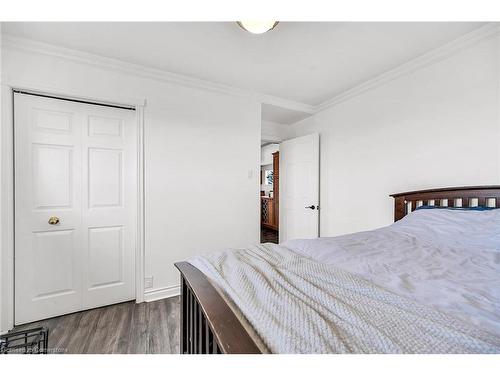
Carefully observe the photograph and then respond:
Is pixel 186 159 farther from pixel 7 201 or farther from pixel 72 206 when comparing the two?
pixel 7 201

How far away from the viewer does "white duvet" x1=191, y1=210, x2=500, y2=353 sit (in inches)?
21.9

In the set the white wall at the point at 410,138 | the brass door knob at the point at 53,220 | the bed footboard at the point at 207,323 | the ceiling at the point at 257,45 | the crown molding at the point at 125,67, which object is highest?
the ceiling at the point at 257,45

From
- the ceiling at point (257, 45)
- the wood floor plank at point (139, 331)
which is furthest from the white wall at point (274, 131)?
the wood floor plank at point (139, 331)

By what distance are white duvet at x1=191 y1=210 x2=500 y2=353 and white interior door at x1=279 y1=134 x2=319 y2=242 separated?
1.78 meters

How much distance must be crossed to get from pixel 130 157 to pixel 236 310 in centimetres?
206

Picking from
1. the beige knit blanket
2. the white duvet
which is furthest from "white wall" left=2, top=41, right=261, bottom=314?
the beige knit blanket

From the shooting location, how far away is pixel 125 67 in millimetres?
2191

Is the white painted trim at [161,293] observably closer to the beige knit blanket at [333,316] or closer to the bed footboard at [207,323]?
the bed footboard at [207,323]

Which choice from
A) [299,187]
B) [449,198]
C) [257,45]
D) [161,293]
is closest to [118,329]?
[161,293]

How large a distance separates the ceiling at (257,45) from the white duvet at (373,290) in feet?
4.80

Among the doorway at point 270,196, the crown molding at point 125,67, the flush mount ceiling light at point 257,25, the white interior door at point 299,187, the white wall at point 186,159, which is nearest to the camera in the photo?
the flush mount ceiling light at point 257,25

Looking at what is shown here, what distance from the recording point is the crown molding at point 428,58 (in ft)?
5.68
